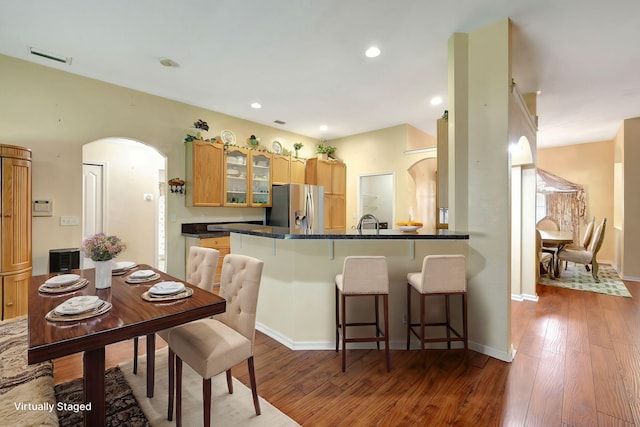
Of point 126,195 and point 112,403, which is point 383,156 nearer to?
point 126,195

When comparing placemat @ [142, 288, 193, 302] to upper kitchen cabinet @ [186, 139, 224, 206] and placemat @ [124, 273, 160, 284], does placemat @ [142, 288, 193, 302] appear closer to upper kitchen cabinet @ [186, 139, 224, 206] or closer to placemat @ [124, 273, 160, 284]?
placemat @ [124, 273, 160, 284]

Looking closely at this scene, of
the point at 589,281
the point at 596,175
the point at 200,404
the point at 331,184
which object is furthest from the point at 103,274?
the point at 596,175

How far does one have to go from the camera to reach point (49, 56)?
3008mm

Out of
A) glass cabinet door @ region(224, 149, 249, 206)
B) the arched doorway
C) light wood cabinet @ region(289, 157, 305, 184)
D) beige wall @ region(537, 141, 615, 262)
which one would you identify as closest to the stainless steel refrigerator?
light wood cabinet @ region(289, 157, 305, 184)

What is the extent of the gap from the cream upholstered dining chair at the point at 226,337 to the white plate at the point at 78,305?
49 cm

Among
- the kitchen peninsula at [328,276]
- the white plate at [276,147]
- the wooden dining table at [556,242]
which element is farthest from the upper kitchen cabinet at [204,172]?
the wooden dining table at [556,242]

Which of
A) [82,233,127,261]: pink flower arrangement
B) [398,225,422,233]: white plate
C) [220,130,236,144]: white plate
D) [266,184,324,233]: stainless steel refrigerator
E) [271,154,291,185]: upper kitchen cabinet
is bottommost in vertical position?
[82,233,127,261]: pink flower arrangement

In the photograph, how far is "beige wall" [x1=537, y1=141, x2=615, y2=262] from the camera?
6215 mm

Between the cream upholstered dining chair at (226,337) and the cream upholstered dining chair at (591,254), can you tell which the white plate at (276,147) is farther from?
the cream upholstered dining chair at (591,254)

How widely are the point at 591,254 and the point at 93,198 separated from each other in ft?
28.5

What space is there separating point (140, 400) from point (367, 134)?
5.38 meters

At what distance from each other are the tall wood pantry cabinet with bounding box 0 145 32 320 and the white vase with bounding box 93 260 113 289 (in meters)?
1.81

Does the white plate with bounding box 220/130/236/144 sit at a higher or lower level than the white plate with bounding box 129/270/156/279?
higher

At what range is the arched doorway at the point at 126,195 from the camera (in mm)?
4902
